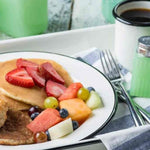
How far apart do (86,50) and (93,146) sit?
0.60 metres

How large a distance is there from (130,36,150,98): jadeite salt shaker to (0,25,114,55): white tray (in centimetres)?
37

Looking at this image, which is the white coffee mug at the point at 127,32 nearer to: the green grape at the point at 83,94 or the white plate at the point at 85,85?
the white plate at the point at 85,85

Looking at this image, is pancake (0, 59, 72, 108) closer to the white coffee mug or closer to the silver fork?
the silver fork

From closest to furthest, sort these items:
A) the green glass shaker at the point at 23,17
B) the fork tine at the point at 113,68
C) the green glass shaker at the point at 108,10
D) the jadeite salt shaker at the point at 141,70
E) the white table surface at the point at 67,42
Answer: the jadeite salt shaker at the point at 141,70, the fork tine at the point at 113,68, the white table surface at the point at 67,42, the green glass shaker at the point at 23,17, the green glass shaker at the point at 108,10

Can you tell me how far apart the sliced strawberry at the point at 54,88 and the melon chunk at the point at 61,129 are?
17 cm

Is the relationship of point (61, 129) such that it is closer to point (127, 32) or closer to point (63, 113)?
point (63, 113)

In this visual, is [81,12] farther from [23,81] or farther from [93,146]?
[93,146]

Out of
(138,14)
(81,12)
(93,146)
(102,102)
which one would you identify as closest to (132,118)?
(102,102)

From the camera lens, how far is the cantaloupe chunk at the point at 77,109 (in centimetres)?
162

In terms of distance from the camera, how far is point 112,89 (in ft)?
5.75

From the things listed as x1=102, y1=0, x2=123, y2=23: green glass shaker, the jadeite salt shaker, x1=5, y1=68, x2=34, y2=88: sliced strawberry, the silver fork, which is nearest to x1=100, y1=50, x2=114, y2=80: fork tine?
the silver fork

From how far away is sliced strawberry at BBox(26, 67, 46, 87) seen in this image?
1.74 metres

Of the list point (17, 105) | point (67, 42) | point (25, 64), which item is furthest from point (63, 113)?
point (67, 42)

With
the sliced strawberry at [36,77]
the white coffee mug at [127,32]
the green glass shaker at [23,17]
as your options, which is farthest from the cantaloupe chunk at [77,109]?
the green glass shaker at [23,17]
